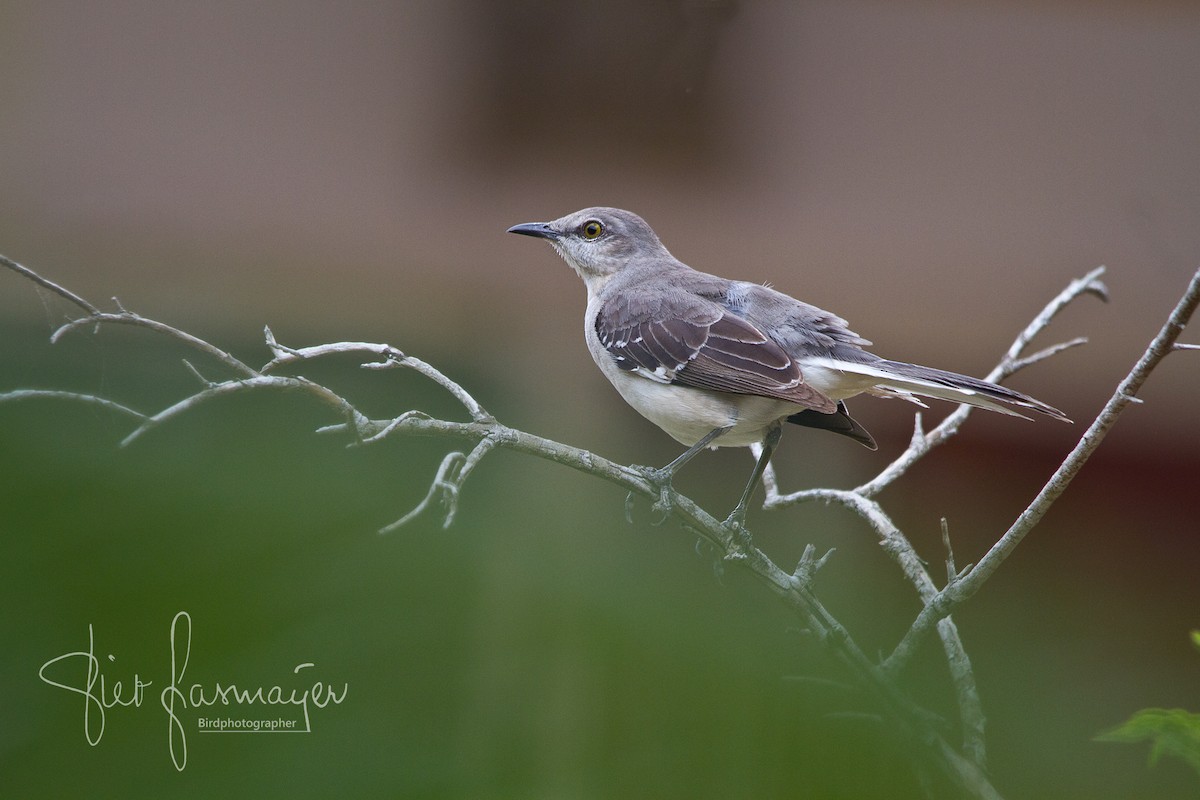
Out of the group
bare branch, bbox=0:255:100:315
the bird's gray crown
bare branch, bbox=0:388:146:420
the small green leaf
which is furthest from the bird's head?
the small green leaf

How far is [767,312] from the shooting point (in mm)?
2174

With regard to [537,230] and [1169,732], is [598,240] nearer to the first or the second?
[537,230]

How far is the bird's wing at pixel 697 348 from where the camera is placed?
6.26 feet

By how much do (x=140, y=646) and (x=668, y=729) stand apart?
0.58m

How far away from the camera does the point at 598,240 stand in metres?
2.44

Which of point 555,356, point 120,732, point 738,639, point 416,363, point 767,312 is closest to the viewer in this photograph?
point 738,639

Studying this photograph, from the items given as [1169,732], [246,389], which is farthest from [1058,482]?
[246,389]

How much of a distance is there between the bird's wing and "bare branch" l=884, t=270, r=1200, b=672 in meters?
0.45

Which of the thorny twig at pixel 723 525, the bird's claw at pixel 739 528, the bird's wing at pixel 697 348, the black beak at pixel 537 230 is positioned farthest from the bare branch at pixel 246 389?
the black beak at pixel 537 230

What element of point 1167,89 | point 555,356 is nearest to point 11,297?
point 555,356

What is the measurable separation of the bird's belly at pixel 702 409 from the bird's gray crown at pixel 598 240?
0.49 m

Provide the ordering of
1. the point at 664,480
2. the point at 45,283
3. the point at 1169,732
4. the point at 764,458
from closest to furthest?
the point at 1169,732, the point at 45,283, the point at 664,480, the point at 764,458

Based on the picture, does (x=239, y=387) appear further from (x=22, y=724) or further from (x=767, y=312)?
(x=767, y=312)

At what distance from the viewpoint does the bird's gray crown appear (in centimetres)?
243
